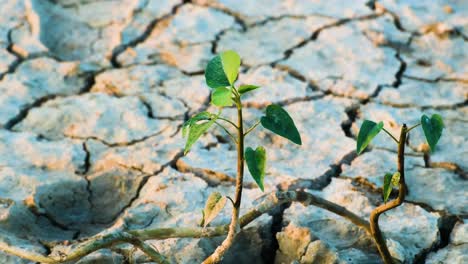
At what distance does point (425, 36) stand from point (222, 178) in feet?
4.62

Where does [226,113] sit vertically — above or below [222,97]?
below

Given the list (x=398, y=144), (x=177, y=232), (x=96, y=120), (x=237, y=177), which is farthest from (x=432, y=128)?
(x=96, y=120)

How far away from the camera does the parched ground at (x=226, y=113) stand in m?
2.09

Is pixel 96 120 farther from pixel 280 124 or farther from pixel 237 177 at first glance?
pixel 280 124

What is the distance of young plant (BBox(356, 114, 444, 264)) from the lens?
163 centimetres

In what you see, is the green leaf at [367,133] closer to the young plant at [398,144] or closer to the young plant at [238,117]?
the young plant at [398,144]

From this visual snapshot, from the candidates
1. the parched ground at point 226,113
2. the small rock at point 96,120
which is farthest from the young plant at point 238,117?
the small rock at point 96,120

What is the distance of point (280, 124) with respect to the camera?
1.63 meters

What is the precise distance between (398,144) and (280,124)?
11.2 inches

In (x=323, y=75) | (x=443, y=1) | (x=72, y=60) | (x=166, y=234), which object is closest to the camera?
(x=166, y=234)

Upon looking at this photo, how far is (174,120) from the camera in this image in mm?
2727

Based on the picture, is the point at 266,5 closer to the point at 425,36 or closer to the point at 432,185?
the point at 425,36

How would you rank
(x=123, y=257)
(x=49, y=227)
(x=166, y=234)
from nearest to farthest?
1. (x=166, y=234)
2. (x=123, y=257)
3. (x=49, y=227)

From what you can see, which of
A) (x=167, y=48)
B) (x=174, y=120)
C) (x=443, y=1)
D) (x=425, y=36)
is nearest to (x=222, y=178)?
(x=174, y=120)
